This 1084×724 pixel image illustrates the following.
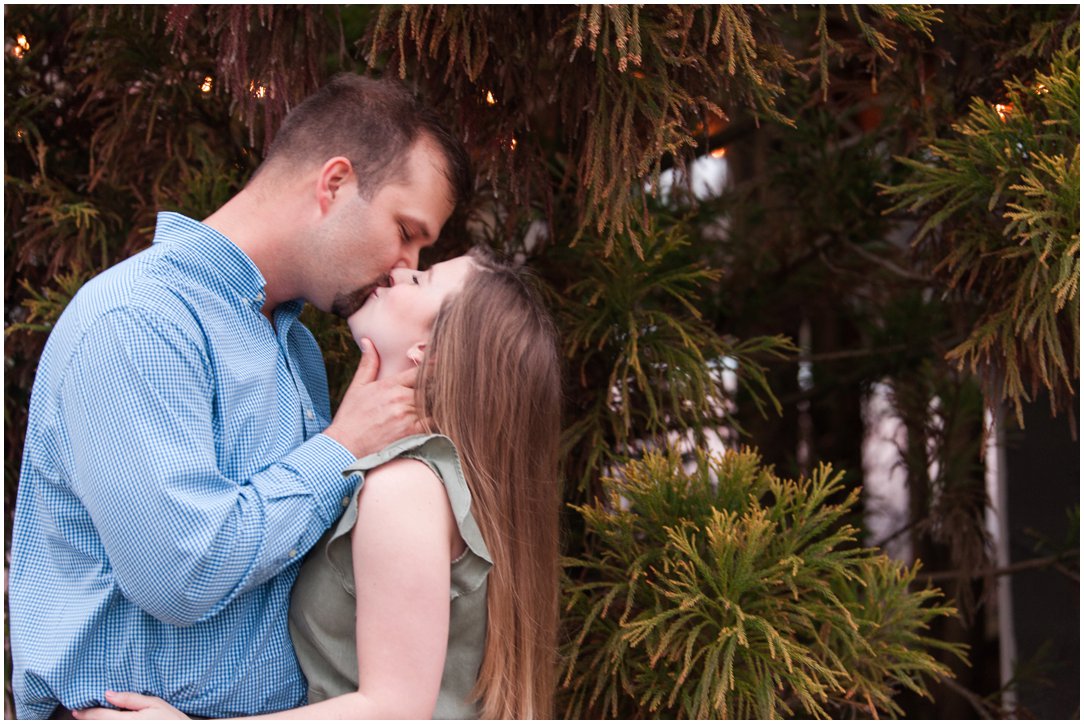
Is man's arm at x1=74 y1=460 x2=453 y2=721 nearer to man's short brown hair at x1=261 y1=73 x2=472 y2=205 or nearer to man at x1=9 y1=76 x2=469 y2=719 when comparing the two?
man at x1=9 y1=76 x2=469 y2=719

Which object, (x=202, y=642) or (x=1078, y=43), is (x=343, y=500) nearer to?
(x=202, y=642)

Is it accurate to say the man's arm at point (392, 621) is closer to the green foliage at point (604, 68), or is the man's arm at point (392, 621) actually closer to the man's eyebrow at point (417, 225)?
the man's eyebrow at point (417, 225)

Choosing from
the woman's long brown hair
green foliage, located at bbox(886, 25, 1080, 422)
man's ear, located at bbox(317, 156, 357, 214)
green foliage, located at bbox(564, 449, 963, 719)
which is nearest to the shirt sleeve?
the woman's long brown hair

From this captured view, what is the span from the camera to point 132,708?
1695 millimetres

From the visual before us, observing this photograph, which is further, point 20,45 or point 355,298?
point 20,45

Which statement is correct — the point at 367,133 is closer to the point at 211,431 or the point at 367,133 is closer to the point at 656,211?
the point at 211,431

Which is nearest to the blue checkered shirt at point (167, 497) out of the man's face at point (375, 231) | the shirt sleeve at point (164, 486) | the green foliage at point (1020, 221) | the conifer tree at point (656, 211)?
the shirt sleeve at point (164, 486)

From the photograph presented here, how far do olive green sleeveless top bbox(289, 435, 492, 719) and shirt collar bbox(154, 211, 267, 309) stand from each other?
1.35 ft

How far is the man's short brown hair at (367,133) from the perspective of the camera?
2014mm

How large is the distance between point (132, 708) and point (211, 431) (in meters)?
0.47

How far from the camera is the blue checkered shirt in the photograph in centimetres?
158

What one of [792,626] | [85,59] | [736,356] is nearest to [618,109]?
[736,356]

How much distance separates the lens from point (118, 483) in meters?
1.57

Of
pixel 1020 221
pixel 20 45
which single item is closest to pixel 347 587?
pixel 1020 221
